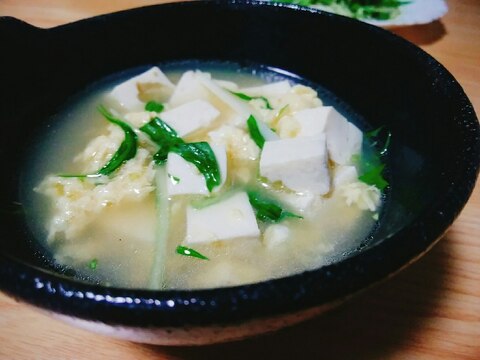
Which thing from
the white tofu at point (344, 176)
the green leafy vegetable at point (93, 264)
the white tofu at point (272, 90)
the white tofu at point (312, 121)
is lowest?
the green leafy vegetable at point (93, 264)

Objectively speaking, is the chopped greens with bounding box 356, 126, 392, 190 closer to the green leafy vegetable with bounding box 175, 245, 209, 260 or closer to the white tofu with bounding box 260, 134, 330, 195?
the white tofu with bounding box 260, 134, 330, 195

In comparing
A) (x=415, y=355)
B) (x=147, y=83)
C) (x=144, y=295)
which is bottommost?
(x=415, y=355)

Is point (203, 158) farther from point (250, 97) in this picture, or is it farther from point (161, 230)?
point (250, 97)

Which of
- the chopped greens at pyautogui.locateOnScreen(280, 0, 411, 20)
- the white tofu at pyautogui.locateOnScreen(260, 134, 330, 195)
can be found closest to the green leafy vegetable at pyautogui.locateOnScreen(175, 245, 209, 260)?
the white tofu at pyautogui.locateOnScreen(260, 134, 330, 195)

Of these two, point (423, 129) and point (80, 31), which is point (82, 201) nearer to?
point (80, 31)

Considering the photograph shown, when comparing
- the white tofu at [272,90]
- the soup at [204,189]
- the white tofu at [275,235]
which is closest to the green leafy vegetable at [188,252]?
the soup at [204,189]

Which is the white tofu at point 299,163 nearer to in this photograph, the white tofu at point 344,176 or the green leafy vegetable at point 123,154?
the white tofu at point 344,176

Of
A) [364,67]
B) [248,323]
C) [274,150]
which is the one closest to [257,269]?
[274,150]
